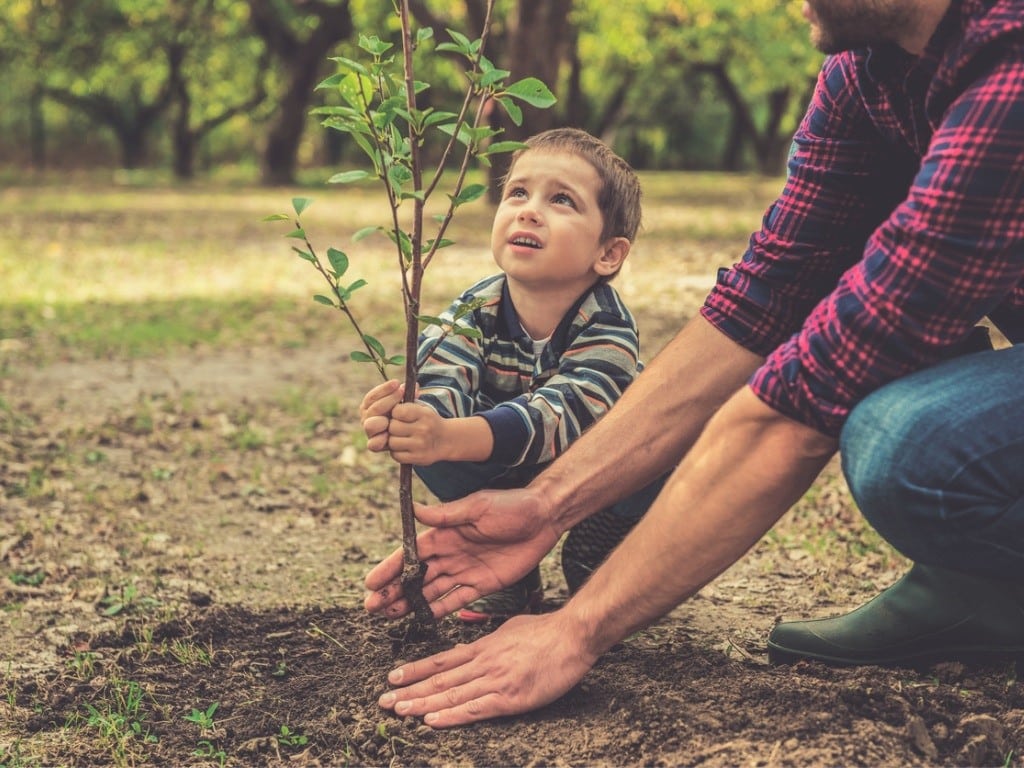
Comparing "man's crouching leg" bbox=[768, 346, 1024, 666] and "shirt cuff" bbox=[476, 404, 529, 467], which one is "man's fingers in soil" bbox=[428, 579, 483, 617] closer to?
"shirt cuff" bbox=[476, 404, 529, 467]

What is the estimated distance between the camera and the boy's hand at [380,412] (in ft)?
7.81

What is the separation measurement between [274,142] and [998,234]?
23.3 m

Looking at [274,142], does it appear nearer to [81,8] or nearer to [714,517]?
[81,8]

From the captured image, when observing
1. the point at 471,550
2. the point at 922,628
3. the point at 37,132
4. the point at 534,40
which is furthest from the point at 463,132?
the point at 37,132

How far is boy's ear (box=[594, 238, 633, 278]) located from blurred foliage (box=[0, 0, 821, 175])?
15328 mm

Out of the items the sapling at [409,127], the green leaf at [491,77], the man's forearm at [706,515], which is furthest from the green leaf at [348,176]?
the man's forearm at [706,515]

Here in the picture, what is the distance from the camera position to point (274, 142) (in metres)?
24.1

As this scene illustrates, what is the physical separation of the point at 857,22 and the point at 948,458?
76 centimetres

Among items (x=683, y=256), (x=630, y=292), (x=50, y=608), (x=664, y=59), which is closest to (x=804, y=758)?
(x=50, y=608)

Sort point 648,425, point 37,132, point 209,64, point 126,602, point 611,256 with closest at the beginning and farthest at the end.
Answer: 1. point 648,425
2. point 611,256
3. point 126,602
4. point 209,64
5. point 37,132

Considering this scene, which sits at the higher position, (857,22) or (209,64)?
(209,64)

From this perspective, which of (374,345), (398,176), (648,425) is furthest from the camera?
(648,425)

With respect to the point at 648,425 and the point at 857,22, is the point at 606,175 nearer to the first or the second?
the point at 648,425

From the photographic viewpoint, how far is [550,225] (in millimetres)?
2834
